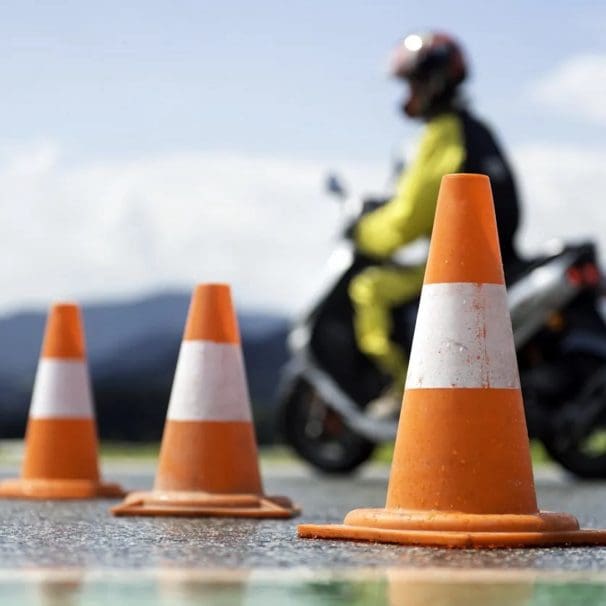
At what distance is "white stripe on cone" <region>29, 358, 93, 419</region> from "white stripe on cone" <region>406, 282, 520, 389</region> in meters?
3.08

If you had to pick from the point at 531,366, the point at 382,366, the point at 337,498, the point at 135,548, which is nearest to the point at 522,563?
the point at 135,548

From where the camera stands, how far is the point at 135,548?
4.71 meters

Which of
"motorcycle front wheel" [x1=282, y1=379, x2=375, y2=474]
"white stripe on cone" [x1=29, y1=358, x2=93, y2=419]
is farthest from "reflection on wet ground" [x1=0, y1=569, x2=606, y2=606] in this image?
"motorcycle front wheel" [x1=282, y1=379, x2=375, y2=474]

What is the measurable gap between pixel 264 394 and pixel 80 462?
1060cm

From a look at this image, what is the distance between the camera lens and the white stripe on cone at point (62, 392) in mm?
7996

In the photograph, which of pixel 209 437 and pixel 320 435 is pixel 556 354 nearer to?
pixel 320 435

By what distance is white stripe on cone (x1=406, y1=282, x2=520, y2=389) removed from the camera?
5.14m

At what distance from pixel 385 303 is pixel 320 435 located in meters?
1.09

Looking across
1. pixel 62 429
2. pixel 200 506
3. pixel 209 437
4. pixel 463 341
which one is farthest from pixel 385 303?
pixel 463 341

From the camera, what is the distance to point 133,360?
17984 millimetres

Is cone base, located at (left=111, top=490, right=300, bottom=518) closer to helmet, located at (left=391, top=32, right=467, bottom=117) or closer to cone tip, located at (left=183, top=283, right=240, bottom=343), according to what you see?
cone tip, located at (left=183, top=283, right=240, bottom=343)

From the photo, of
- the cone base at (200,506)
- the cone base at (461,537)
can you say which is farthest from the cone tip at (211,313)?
the cone base at (461,537)

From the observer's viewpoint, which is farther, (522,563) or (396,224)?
(396,224)

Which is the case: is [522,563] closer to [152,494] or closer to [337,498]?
[152,494]
